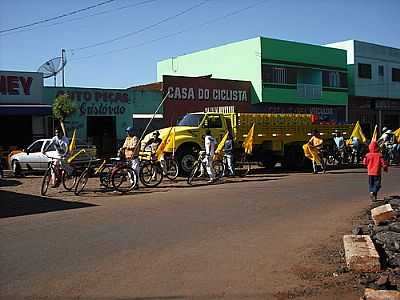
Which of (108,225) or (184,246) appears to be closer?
(184,246)

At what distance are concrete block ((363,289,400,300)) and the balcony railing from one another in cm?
3343

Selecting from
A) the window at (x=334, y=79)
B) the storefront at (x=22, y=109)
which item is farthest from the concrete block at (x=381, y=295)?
the window at (x=334, y=79)

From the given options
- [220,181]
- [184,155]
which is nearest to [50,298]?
[220,181]

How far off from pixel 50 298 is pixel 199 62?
1405 inches

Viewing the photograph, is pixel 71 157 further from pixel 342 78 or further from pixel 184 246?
pixel 342 78

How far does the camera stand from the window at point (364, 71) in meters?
42.3

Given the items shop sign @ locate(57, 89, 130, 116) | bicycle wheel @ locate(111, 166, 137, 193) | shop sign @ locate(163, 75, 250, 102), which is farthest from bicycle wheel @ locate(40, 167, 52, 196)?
shop sign @ locate(163, 75, 250, 102)

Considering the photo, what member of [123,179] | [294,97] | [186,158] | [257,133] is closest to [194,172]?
[186,158]

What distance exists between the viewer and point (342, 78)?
40.6 meters

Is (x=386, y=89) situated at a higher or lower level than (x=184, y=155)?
higher

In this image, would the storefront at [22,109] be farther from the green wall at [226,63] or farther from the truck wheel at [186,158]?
the green wall at [226,63]

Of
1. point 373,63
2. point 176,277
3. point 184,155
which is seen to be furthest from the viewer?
point 373,63

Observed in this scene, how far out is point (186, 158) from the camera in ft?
62.5

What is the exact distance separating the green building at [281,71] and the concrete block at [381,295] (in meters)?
30.0
